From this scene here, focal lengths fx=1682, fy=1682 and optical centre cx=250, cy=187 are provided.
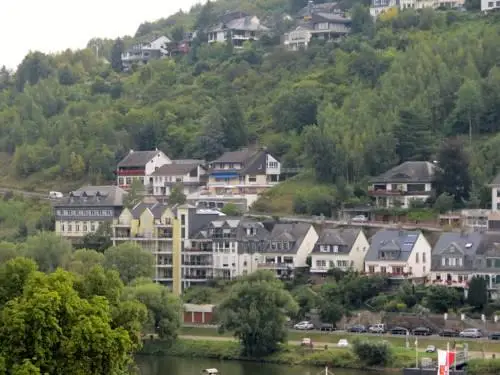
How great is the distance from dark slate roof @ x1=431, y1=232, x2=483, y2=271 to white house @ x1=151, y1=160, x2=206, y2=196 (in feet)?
75.2

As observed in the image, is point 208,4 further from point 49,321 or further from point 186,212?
point 49,321

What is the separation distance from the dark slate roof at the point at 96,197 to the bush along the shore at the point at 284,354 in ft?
63.7

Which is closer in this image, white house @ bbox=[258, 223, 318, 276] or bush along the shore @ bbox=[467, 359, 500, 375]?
bush along the shore @ bbox=[467, 359, 500, 375]

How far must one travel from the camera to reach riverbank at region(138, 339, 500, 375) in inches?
2601

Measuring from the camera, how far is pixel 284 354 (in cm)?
7106

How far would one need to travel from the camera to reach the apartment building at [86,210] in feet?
307

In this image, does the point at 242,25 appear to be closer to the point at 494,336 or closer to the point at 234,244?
the point at 234,244

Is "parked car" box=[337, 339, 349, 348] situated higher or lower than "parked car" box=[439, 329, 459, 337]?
lower

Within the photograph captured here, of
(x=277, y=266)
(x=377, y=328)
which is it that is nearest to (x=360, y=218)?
(x=277, y=266)

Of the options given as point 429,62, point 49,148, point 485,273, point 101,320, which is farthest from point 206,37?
point 101,320

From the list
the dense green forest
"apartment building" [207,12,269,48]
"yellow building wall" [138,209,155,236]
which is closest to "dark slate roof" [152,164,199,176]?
the dense green forest

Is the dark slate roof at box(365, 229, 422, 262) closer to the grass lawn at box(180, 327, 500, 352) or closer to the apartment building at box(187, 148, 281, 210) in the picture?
the grass lawn at box(180, 327, 500, 352)

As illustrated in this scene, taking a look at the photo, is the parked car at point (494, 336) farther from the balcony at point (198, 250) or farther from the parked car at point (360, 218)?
the balcony at point (198, 250)

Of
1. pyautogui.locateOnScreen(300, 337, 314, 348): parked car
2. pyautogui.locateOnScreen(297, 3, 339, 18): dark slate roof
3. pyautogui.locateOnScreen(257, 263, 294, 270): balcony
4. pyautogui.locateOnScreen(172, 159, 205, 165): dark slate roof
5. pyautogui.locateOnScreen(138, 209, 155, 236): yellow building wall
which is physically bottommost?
pyautogui.locateOnScreen(300, 337, 314, 348): parked car
